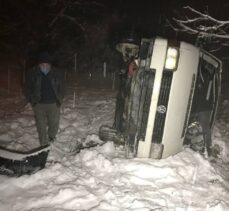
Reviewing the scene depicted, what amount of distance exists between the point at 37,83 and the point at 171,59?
2583mm

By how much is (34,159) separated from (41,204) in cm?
98

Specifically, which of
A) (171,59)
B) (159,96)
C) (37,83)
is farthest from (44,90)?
(171,59)

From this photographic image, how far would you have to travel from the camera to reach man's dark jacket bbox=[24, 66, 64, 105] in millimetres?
6395

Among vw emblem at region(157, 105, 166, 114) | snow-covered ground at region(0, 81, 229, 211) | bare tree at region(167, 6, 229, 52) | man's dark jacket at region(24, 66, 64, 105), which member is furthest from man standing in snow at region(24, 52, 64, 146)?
bare tree at region(167, 6, 229, 52)

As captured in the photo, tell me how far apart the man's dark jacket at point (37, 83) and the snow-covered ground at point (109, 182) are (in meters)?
1.16

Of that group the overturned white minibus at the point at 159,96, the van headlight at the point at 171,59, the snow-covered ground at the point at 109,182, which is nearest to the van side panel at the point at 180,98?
the overturned white minibus at the point at 159,96

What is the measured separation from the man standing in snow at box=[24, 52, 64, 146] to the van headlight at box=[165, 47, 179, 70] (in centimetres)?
218

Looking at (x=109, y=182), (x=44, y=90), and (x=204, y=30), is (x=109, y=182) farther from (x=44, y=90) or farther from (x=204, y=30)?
(x=204, y=30)

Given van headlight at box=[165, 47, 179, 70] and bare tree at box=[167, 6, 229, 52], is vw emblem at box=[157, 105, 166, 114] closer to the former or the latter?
van headlight at box=[165, 47, 179, 70]

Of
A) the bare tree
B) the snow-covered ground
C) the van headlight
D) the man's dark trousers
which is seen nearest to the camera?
the snow-covered ground

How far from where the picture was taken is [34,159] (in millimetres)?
5410

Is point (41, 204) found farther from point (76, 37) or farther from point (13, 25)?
point (76, 37)

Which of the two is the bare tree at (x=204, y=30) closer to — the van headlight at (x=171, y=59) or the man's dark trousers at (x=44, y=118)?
the van headlight at (x=171, y=59)

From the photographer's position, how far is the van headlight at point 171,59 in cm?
579
